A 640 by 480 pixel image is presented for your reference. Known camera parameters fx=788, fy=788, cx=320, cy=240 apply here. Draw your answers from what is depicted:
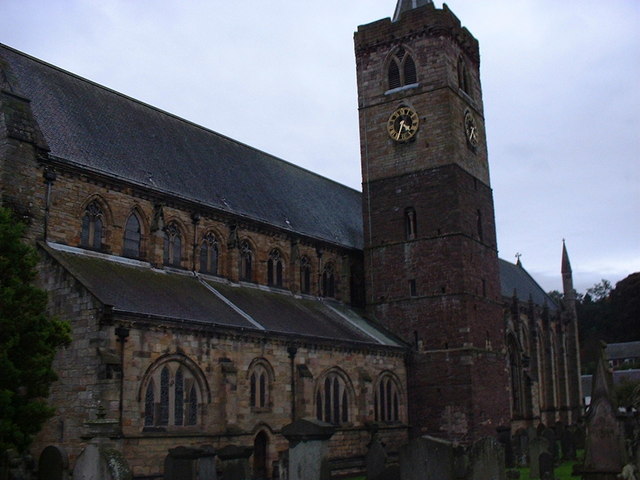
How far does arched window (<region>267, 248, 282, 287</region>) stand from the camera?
36.0 meters

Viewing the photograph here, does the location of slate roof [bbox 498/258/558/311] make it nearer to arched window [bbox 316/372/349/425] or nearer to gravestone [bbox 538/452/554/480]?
A: arched window [bbox 316/372/349/425]

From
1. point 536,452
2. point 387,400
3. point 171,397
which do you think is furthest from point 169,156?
point 536,452

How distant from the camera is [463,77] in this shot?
4319 cm

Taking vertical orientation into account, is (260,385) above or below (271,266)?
below

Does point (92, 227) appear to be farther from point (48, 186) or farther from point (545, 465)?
point (545, 465)

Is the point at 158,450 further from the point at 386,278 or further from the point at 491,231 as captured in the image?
the point at 491,231

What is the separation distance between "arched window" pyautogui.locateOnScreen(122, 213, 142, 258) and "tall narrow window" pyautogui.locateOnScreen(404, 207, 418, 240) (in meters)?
15.5

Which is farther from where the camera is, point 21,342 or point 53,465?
point 21,342

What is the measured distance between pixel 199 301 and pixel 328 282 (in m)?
12.4

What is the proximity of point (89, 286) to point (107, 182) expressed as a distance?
6.11 m

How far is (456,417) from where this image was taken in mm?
36500

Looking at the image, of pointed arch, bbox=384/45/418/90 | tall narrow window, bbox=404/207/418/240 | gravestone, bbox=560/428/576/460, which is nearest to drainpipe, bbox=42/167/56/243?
tall narrow window, bbox=404/207/418/240

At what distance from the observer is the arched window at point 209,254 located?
32.3 metres

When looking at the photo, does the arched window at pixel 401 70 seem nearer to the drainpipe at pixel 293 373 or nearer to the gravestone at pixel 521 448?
the drainpipe at pixel 293 373
